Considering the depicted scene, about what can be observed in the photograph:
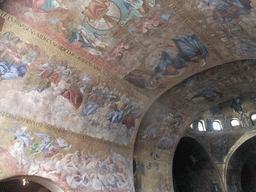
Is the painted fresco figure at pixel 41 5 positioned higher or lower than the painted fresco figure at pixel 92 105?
higher

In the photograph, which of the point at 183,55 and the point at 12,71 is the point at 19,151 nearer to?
the point at 12,71

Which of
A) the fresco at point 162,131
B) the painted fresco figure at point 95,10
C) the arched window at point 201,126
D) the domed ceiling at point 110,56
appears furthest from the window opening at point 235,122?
the painted fresco figure at point 95,10

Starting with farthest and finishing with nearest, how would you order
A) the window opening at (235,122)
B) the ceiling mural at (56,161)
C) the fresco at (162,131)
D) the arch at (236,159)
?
the window opening at (235,122) → the arch at (236,159) → the fresco at (162,131) → the ceiling mural at (56,161)

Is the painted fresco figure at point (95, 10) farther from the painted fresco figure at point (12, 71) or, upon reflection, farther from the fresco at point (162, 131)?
the fresco at point (162, 131)

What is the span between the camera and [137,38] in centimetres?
867

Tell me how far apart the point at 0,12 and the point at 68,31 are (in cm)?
220

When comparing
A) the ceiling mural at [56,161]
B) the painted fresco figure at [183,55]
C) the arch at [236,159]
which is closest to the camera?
the ceiling mural at [56,161]

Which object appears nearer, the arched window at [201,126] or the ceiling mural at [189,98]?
the ceiling mural at [189,98]

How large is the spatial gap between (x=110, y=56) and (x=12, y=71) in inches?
154

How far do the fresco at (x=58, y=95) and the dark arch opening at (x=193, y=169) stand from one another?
10293 mm

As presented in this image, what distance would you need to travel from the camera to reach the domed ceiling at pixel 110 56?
7.28 m

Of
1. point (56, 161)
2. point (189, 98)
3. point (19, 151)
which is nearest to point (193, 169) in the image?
point (189, 98)

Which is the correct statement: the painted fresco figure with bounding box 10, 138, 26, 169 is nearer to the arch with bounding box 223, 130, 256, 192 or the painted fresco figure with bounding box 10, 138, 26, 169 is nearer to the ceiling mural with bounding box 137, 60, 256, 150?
the ceiling mural with bounding box 137, 60, 256, 150

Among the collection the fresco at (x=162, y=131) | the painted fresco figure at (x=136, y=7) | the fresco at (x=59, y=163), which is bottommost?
the fresco at (x=59, y=163)
